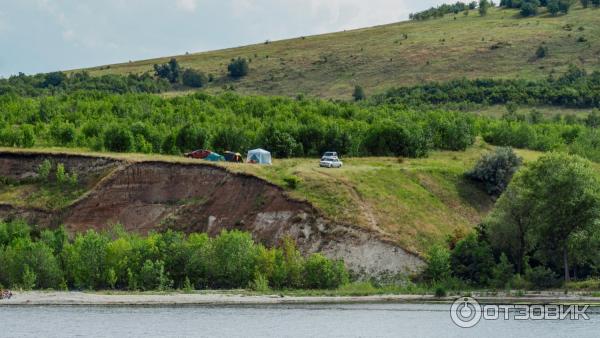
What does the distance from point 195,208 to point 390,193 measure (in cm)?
1775

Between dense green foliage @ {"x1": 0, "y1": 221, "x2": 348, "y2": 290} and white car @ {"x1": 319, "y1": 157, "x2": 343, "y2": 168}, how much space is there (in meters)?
17.5

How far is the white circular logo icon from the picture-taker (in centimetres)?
8238

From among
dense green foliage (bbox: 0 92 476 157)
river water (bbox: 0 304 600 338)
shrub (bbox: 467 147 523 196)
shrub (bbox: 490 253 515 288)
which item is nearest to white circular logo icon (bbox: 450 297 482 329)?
river water (bbox: 0 304 600 338)

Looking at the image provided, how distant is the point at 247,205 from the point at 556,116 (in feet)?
241

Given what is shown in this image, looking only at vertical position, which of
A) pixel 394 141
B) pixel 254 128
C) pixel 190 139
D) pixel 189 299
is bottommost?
pixel 189 299

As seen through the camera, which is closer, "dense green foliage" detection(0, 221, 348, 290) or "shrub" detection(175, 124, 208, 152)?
"dense green foliage" detection(0, 221, 348, 290)

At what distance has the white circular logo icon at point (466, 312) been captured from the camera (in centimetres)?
8238

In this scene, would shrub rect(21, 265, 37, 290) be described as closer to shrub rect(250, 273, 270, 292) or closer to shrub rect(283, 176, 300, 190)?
shrub rect(250, 273, 270, 292)

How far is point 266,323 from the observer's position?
8219 cm

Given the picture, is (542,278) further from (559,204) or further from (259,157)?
(259,157)

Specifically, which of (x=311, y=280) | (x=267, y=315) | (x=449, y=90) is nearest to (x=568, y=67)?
(x=449, y=90)

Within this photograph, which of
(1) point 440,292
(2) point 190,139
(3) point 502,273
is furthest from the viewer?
(2) point 190,139

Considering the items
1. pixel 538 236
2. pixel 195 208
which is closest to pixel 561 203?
pixel 538 236

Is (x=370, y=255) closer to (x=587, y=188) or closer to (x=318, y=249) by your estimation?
(x=318, y=249)
